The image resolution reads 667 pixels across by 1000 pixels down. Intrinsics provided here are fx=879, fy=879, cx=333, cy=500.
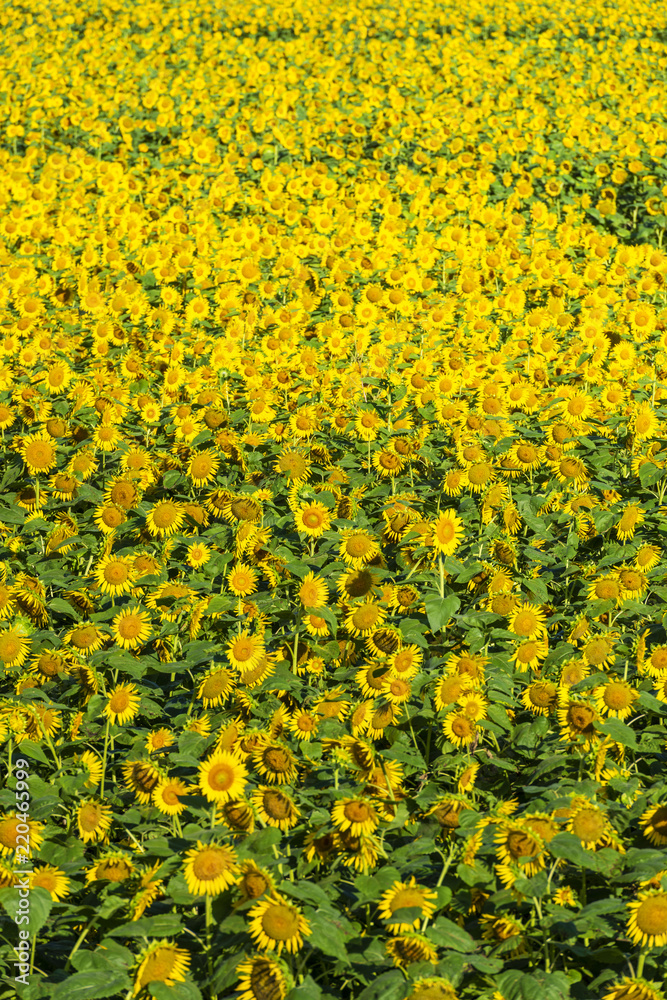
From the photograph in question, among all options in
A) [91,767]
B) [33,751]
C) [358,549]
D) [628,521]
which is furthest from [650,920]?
[628,521]

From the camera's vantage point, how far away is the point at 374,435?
6.20m

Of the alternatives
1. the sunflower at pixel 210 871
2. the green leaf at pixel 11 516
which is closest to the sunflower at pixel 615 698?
the sunflower at pixel 210 871

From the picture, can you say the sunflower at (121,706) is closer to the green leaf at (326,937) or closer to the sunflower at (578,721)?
the green leaf at (326,937)

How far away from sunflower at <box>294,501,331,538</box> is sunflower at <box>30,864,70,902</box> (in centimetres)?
214

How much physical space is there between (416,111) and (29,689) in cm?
1300

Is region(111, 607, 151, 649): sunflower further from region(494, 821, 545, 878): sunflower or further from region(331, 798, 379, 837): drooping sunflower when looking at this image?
region(494, 821, 545, 878): sunflower

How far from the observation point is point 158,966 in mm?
2756

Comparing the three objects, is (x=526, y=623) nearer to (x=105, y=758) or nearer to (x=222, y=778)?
(x=222, y=778)

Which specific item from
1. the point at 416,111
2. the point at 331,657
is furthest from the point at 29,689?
the point at 416,111

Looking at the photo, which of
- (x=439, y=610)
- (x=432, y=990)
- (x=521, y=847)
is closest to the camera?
(x=432, y=990)

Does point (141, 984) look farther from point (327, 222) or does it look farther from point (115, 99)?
point (115, 99)

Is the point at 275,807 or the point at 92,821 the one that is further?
the point at 92,821

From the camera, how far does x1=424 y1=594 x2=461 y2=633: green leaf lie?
4.02m

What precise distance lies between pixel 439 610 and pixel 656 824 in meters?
1.31
